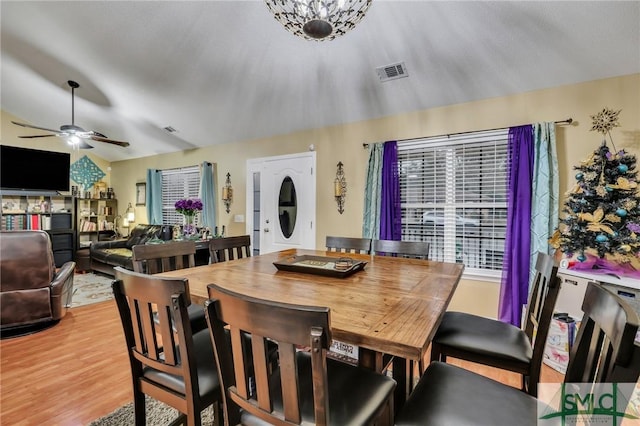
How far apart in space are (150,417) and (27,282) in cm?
234

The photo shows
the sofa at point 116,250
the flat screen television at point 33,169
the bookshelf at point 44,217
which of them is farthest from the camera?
the bookshelf at point 44,217

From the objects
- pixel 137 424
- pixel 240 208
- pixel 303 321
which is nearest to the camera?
pixel 303 321

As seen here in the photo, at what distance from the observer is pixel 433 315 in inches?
42.2

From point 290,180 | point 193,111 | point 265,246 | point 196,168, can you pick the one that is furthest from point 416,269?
point 196,168

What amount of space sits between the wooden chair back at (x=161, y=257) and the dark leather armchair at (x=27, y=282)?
1.92 metres

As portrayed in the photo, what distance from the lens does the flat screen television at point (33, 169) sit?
559 cm

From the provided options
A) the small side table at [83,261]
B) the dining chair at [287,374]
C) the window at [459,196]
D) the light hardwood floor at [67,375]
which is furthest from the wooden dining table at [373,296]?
the small side table at [83,261]

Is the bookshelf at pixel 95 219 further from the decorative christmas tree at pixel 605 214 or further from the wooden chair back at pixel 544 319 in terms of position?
the decorative christmas tree at pixel 605 214

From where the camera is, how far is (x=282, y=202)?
15.2 feet

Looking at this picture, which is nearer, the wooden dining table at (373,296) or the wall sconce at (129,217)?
the wooden dining table at (373,296)

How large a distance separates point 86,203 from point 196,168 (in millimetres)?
3464

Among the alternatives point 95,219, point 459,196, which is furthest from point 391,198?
point 95,219

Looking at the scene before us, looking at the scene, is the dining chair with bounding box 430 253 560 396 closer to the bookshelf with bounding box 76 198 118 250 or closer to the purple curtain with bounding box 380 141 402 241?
the purple curtain with bounding box 380 141 402 241

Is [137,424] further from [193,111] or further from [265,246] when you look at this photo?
[193,111]
